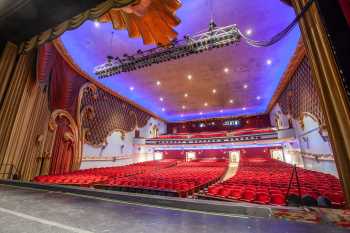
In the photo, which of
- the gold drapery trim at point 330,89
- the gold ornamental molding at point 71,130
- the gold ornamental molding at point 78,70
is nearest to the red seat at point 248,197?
the gold drapery trim at point 330,89

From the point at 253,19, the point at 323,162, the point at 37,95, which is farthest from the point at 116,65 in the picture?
the point at 323,162

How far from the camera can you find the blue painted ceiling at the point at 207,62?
212 inches

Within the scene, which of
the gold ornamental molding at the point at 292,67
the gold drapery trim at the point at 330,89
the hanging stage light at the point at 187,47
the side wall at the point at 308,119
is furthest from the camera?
the gold ornamental molding at the point at 292,67

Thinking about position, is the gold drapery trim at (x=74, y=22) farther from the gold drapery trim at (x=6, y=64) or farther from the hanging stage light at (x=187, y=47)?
the hanging stage light at (x=187, y=47)

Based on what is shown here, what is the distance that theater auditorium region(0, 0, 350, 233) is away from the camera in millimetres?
1397

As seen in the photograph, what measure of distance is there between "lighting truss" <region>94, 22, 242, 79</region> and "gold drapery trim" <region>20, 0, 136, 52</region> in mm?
2921

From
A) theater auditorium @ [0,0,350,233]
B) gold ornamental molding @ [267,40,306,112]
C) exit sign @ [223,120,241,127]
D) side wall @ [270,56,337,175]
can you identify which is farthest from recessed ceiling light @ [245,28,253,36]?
exit sign @ [223,120,241,127]

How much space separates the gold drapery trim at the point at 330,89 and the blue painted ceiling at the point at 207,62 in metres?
3.75

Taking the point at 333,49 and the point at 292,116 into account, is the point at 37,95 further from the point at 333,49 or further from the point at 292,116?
the point at 292,116

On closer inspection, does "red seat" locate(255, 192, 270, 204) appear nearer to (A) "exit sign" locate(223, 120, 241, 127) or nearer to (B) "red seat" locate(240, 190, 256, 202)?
(B) "red seat" locate(240, 190, 256, 202)

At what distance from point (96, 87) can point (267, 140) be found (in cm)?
1225

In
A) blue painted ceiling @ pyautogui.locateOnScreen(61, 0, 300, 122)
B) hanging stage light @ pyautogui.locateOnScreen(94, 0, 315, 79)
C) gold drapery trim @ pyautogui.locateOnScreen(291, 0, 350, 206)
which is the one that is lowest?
gold drapery trim @ pyautogui.locateOnScreen(291, 0, 350, 206)

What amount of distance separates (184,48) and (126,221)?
5.52 meters

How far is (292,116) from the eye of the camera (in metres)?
9.41
